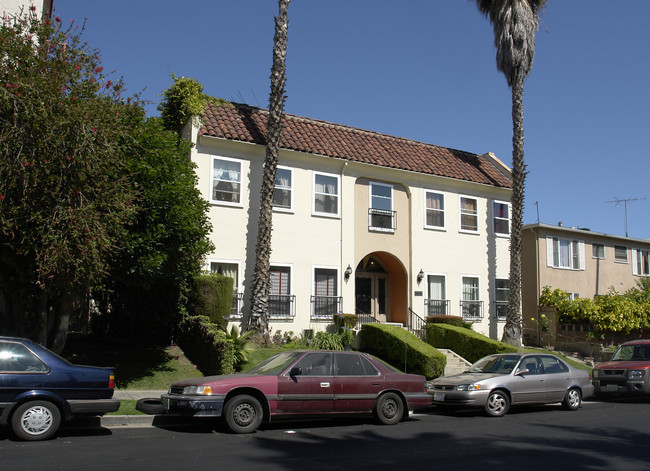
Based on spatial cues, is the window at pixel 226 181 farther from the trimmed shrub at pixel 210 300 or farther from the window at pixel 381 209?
the window at pixel 381 209

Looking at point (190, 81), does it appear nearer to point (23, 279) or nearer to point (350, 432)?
point (23, 279)

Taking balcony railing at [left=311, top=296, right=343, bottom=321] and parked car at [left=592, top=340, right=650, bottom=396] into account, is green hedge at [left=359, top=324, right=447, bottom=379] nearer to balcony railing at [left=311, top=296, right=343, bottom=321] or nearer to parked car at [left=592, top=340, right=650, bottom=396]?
balcony railing at [left=311, top=296, right=343, bottom=321]

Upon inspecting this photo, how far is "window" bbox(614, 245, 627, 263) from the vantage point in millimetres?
30266

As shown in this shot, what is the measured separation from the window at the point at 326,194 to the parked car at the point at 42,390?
39.9 ft

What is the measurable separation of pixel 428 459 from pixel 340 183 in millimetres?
13987

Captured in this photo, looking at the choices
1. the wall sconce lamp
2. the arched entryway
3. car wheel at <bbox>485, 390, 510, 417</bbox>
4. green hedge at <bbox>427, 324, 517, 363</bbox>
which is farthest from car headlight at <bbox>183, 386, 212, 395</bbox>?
the arched entryway

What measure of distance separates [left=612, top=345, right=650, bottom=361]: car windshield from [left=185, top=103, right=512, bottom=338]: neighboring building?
718 cm

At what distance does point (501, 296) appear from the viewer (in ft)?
80.6

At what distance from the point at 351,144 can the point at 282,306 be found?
22.3 ft

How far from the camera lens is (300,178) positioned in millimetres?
20234

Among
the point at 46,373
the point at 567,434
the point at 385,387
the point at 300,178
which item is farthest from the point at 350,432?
the point at 300,178

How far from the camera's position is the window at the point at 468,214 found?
23984mm

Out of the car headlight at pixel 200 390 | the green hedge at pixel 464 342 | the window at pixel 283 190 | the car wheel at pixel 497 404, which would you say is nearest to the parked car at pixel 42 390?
the car headlight at pixel 200 390

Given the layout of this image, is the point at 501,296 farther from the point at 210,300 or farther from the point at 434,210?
the point at 210,300
